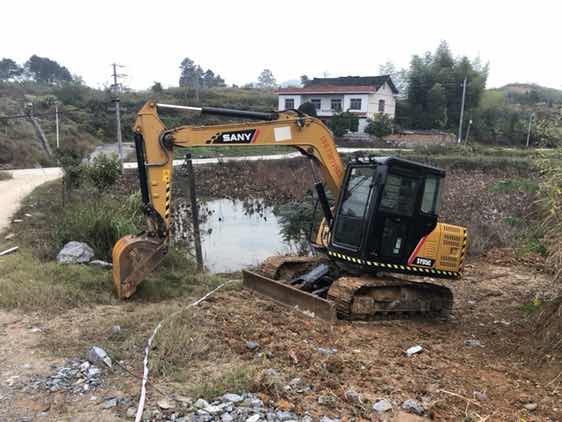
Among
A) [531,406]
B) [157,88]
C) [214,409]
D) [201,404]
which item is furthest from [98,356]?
[157,88]

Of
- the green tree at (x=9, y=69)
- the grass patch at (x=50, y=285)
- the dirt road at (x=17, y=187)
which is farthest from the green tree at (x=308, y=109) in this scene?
the green tree at (x=9, y=69)

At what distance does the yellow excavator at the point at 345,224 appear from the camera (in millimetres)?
6465

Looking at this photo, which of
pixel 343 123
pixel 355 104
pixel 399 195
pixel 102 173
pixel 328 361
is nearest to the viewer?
pixel 328 361

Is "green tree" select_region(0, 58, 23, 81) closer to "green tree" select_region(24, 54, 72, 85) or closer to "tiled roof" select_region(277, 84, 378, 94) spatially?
"green tree" select_region(24, 54, 72, 85)

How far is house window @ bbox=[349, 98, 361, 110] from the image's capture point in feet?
150

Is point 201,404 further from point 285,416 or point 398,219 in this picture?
point 398,219

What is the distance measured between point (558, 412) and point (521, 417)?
1.36 ft

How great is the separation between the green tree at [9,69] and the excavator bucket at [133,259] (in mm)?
86172

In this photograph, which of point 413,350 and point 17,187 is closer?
point 413,350

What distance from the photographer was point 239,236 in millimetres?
14008

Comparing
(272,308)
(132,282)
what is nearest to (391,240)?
(272,308)

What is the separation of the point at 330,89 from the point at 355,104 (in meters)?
3.02

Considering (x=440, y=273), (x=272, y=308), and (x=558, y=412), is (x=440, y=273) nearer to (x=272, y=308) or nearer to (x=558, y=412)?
(x=272, y=308)

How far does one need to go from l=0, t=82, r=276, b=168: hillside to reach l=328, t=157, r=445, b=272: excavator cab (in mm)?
12706
